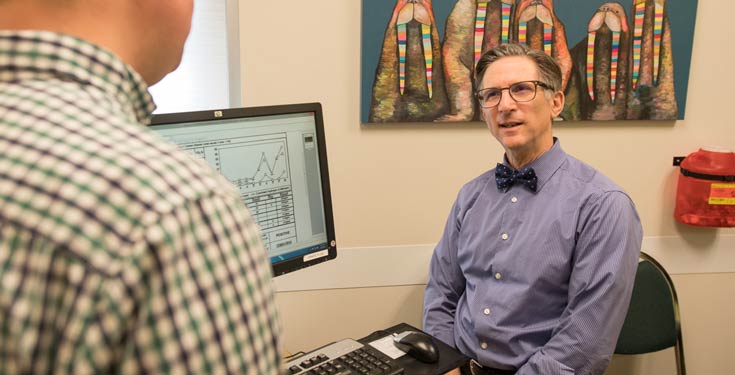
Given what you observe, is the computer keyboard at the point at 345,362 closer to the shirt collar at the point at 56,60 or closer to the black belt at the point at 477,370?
the black belt at the point at 477,370

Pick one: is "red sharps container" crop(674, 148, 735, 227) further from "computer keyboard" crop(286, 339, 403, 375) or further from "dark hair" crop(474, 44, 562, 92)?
"computer keyboard" crop(286, 339, 403, 375)

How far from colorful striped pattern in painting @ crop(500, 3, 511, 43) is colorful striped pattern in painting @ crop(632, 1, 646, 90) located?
1.56ft

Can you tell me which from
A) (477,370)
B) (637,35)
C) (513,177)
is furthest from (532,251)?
(637,35)

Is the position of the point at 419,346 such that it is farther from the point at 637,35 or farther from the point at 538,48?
the point at 637,35

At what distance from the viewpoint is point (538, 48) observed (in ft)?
7.36

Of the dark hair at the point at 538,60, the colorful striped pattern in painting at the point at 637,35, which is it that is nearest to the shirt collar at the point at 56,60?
the dark hair at the point at 538,60

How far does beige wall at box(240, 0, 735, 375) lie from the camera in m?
2.12

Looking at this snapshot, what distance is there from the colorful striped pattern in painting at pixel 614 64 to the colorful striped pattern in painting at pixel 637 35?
0.07 meters

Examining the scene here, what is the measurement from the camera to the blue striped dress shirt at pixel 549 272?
1.67 metres

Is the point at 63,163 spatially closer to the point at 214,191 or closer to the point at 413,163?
the point at 214,191

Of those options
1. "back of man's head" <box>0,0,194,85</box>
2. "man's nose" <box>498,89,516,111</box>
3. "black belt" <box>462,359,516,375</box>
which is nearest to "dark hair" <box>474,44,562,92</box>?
"man's nose" <box>498,89,516,111</box>

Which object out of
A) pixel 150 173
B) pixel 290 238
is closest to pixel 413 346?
pixel 290 238

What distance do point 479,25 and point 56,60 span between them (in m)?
1.89

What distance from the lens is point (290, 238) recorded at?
56.4 inches
